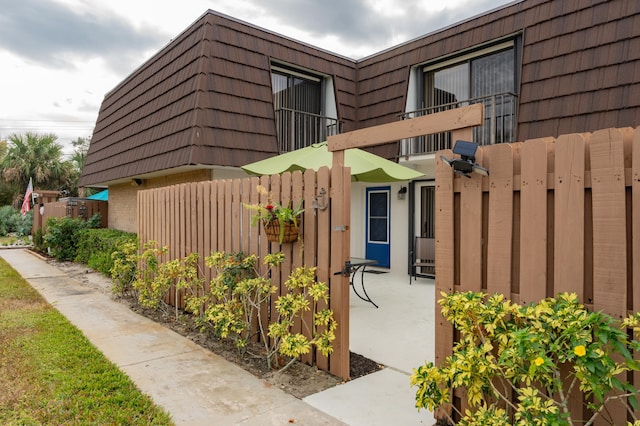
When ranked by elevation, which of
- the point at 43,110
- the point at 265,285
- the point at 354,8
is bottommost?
the point at 265,285

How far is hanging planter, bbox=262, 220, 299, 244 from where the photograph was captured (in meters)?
3.99

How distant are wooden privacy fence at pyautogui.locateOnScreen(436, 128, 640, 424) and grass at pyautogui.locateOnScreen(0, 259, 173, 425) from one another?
2459 mm

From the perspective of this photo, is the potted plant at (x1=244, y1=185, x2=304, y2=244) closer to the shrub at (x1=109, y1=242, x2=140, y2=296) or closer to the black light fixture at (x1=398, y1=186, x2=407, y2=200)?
the shrub at (x1=109, y1=242, x2=140, y2=296)

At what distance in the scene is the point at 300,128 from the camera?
33.5 ft

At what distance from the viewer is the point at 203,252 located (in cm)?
568

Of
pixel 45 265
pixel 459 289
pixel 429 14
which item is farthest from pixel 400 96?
pixel 45 265

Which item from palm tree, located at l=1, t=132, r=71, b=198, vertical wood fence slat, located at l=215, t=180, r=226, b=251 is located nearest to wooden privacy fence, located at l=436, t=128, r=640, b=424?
vertical wood fence slat, located at l=215, t=180, r=226, b=251

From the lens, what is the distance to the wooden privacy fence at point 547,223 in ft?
6.85

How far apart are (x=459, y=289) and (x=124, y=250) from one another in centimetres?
608

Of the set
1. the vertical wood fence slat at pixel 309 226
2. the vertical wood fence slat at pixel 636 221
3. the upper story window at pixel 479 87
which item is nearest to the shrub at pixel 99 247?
the vertical wood fence slat at pixel 309 226

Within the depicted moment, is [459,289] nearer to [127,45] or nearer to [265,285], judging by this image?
[265,285]

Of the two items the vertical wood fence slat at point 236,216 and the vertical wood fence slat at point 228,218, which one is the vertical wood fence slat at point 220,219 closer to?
the vertical wood fence slat at point 228,218

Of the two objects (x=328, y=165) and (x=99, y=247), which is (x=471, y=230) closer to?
(x=328, y=165)

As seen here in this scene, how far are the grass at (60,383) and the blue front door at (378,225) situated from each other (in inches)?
290
